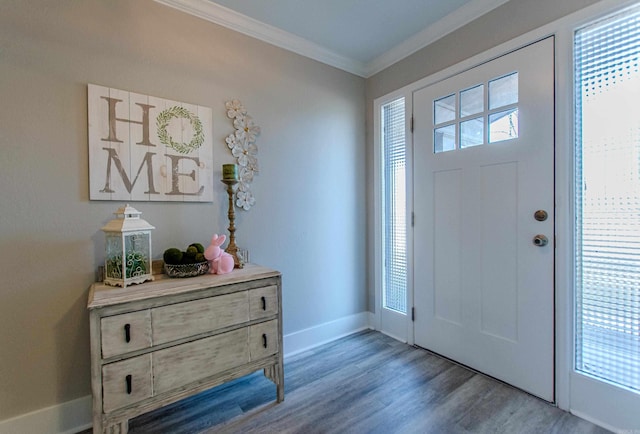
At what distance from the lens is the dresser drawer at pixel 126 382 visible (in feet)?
3.94

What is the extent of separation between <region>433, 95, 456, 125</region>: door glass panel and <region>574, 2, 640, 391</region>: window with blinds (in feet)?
2.22

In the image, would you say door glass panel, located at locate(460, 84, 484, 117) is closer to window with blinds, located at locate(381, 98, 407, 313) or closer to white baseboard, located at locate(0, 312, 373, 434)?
window with blinds, located at locate(381, 98, 407, 313)

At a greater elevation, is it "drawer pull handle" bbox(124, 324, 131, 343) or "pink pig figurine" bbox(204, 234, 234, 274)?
"pink pig figurine" bbox(204, 234, 234, 274)

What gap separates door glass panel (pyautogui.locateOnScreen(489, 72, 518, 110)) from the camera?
5.78 ft

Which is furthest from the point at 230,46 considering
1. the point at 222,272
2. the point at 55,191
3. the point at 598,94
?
the point at 598,94

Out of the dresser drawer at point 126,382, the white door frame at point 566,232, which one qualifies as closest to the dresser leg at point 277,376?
the dresser drawer at point 126,382

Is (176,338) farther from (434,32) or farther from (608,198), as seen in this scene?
(434,32)

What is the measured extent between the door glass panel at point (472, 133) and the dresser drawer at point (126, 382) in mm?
2222

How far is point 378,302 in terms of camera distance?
8.73 ft

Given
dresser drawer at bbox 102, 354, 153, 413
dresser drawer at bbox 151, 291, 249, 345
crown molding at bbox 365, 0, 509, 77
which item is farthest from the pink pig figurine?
crown molding at bbox 365, 0, 509, 77

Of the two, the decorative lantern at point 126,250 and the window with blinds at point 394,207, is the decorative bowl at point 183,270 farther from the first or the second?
the window with blinds at point 394,207

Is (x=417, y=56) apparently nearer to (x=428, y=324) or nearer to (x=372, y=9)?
(x=372, y=9)

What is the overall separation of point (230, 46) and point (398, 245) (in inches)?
78.4

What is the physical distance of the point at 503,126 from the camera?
1.82 metres
